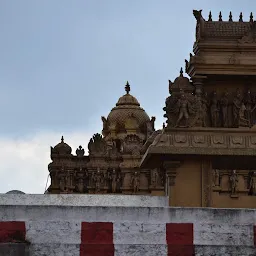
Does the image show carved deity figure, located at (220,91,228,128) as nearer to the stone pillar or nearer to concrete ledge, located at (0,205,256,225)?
the stone pillar

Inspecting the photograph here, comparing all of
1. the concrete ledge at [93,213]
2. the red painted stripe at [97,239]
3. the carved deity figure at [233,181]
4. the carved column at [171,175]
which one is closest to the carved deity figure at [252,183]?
the carved deity figure at [233,181]

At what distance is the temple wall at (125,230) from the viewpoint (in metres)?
12.0

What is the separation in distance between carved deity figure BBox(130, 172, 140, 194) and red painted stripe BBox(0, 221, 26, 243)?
41.6 metres

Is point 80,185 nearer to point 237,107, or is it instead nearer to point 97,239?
point 237,107

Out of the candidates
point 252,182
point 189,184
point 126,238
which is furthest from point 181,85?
point 126,238

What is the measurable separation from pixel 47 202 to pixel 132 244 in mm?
3957

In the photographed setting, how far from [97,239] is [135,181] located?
139 feet

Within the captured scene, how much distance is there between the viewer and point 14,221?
476 inches

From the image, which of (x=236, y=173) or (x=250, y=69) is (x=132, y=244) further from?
(x=236, y=173)

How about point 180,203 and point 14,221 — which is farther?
point 180,203

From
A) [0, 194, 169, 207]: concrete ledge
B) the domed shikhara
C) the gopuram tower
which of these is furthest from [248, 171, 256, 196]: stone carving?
[0, 194, 169, 207]: concrete ledge

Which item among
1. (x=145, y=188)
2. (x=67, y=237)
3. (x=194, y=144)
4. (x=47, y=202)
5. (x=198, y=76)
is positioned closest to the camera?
(x=67, y=237)

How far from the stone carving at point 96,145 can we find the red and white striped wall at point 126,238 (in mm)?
43931

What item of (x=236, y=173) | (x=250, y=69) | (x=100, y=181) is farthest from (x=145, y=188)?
(x=250, y=69)
